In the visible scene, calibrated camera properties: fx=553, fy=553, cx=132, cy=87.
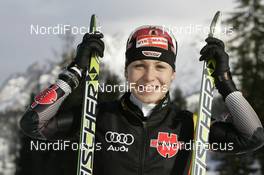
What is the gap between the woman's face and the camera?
4.91m

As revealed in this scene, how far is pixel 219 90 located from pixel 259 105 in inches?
1013

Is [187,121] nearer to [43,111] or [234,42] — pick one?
[43,111]

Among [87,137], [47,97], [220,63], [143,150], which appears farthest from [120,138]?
[220,63]

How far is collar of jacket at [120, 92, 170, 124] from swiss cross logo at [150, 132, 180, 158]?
16 centimetres

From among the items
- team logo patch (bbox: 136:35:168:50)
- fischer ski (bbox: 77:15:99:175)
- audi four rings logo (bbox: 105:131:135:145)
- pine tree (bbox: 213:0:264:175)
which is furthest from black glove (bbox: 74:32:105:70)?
pine tree (bbox: 213:0:264:175)

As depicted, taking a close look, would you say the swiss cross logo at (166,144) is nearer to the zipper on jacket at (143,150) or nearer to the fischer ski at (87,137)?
the zipper on jacket at (143,150)

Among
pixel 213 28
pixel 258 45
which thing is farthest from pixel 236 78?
pixel 213 28

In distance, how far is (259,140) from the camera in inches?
193

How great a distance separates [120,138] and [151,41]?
3.16ft

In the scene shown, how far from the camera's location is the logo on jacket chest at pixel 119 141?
498 centimetres

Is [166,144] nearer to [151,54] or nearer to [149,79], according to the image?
[149,79]

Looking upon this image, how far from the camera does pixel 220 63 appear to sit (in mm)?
5145

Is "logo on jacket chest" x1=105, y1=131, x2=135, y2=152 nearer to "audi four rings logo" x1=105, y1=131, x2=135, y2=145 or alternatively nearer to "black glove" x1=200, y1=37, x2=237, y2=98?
"audi four rings logo" x1=105, y1=131, x2=135, y2=145

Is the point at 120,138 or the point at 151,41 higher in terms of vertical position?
the point at 151,41
